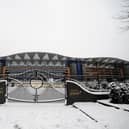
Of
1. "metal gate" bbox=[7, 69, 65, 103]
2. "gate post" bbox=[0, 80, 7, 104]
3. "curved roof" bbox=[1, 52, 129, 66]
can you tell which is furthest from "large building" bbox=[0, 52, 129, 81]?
"gate post" bbox=[0, 80, 7, 104]

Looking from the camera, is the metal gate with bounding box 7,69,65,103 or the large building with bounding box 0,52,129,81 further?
the large building with bounding box 0,52,129,81

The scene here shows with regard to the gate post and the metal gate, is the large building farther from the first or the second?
the gate post

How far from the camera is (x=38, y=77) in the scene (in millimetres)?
11055

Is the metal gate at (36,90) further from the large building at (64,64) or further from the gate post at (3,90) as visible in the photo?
the large building at (64,64)

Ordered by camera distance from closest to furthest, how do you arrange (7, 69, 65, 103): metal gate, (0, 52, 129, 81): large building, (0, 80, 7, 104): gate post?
(0, 80, 7, 104): gate post, (7, 69, 65, 103): metal gate, (0, 52, 129, 81): large building

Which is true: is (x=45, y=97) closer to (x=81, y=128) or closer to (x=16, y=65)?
(x=81, y=128)

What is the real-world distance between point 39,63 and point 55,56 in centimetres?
225

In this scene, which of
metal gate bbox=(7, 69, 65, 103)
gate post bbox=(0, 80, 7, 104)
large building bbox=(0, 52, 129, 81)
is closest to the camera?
gate post bbox=(0, 80, 7, 104)

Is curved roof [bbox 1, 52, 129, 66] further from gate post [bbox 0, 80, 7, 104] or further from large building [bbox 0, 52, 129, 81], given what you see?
gate post [bbox 0, 80, 7, 104]

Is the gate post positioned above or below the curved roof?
below

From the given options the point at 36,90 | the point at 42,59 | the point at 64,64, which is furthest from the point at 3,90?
the point at 64,64

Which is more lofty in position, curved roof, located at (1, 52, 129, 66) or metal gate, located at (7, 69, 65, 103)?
curved roof, located at (1, 52, 129, 66)

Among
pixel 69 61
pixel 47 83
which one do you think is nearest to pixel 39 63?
pixel 69 61

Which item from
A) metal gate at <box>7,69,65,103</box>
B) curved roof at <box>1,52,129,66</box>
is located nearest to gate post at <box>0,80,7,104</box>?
metal gate at <box>7,69,65,103</box>
